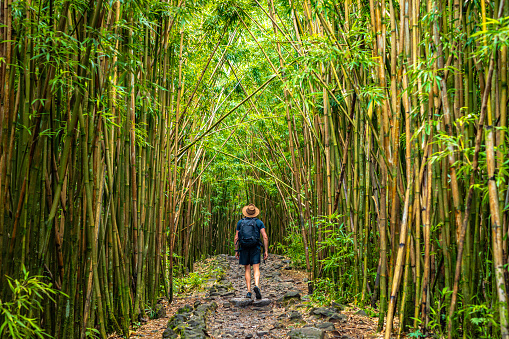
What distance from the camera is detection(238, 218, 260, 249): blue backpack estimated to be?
450cm

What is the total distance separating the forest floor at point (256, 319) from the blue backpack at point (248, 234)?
25.7 inches

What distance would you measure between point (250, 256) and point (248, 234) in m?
0.28

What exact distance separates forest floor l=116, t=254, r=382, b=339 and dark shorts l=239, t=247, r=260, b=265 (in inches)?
18.0

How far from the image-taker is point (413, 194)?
7.48ft

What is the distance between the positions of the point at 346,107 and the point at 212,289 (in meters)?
3.00

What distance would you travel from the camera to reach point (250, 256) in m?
4.56

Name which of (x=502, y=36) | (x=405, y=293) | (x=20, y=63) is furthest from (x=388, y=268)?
(x=20, y=63)

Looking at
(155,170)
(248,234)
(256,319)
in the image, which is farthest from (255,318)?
(155,170)

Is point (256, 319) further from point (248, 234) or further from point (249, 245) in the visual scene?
point (248, 234)

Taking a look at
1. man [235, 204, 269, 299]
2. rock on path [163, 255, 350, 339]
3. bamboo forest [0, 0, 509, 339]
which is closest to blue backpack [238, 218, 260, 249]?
man [235, 204, 269, 299]

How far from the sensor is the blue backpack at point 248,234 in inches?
177

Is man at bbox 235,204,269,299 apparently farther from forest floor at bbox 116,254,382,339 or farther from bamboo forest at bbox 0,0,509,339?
bamboo forest at bbox 0,0,509,339

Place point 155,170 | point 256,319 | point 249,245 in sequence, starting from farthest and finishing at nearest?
A: 1. point 249,245
2. point 256,319
3. point 155,170

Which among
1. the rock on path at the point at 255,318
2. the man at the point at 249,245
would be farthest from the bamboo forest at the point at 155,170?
the man at the point at 249,245
